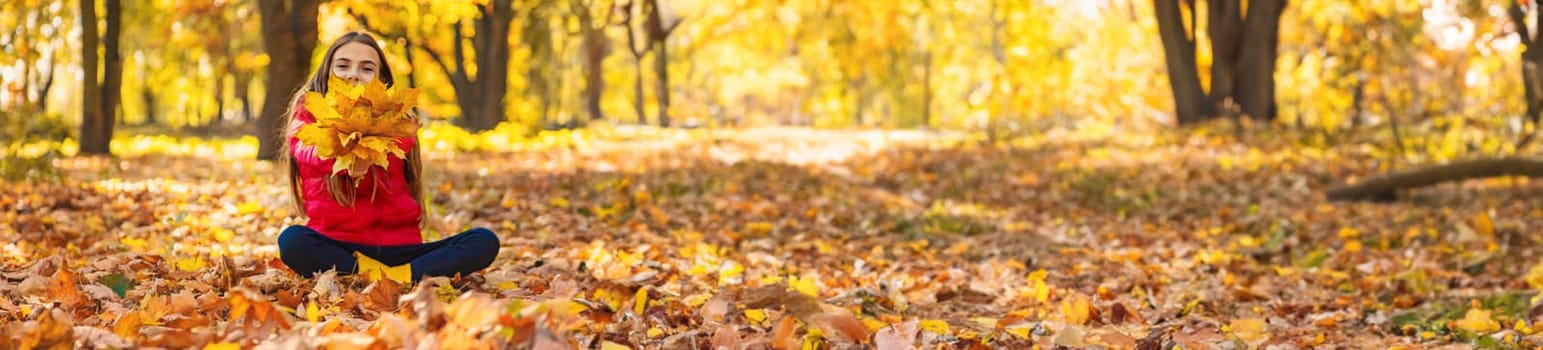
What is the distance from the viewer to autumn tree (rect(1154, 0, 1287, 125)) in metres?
14.8

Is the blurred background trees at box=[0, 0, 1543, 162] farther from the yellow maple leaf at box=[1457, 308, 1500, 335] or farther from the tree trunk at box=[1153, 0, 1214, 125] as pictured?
the yellow maple leaf at box=[1457, 308, 1500, 335]

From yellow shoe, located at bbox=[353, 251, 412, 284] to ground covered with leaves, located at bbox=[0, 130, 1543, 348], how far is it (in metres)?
0.06

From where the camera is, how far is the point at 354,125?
3564 mm

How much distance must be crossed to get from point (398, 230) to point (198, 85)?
27097 millimetres

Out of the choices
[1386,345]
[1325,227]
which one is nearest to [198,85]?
[1325,227]

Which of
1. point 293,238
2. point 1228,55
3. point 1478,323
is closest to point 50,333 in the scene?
point 293,238

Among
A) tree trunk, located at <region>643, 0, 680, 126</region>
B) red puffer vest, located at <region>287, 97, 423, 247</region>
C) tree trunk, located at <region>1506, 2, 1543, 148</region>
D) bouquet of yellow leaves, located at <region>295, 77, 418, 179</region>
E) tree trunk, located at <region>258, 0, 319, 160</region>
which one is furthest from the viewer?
tree trunk, located at <region>643, 0, 680, 126</region>

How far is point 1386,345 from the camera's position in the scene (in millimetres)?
4355

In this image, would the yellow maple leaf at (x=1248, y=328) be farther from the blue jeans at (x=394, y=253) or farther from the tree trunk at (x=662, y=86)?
the tree trunk at (x=662, y=86)

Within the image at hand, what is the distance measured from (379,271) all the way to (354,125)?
1.61ft

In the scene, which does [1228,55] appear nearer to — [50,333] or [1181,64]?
[1181,64]

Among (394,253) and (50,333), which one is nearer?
(50,333)

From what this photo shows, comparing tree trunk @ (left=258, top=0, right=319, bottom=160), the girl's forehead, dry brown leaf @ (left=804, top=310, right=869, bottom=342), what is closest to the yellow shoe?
the girl's forehead

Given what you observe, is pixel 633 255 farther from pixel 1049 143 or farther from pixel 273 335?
pixel 1049 143
